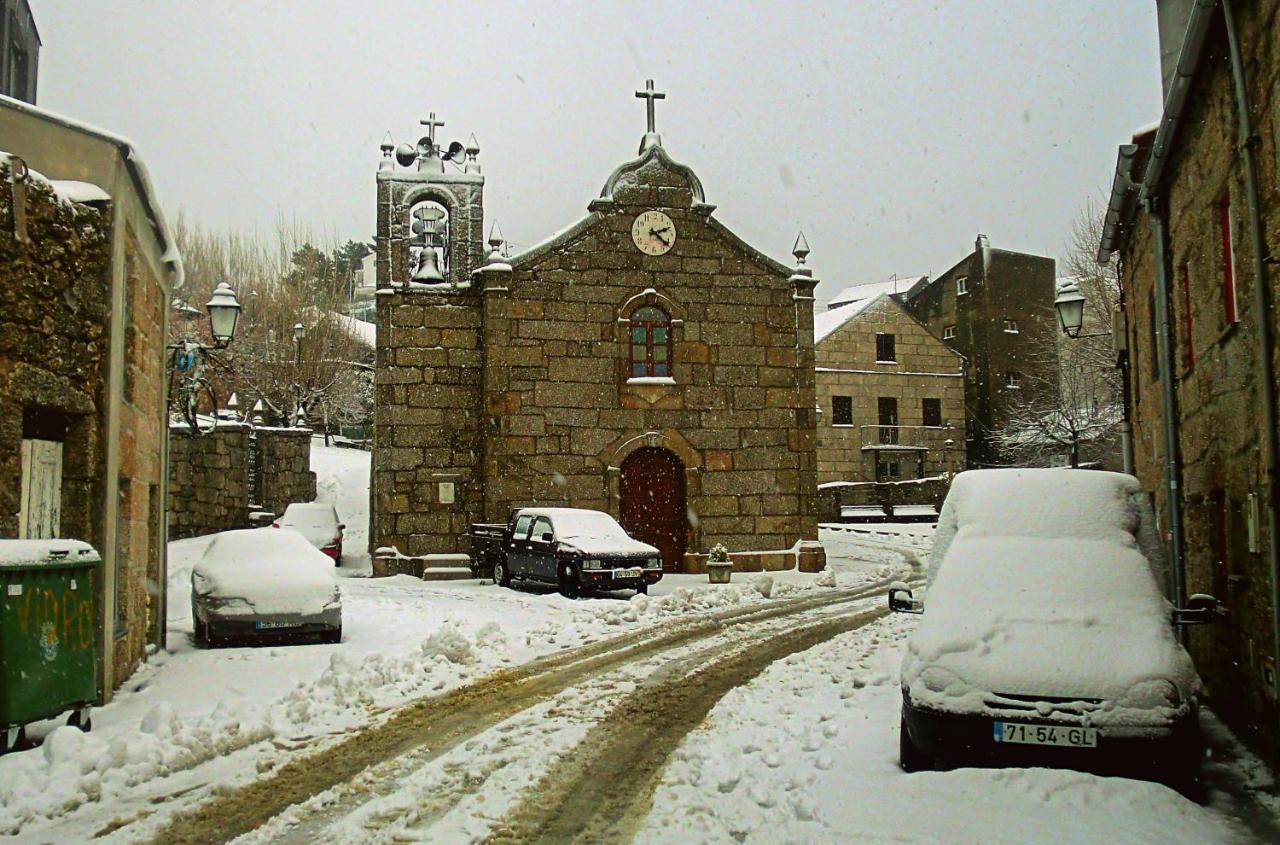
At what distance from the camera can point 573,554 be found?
17.2 meters

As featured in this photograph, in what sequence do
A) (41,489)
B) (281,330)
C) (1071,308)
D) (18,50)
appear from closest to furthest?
1. (41,489)
2. (18,50)
3. (1071,308)
4. (281,330)

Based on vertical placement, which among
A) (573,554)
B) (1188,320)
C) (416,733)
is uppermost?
(1188,320)

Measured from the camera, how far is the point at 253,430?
30.1m

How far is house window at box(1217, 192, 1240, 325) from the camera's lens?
7855mm

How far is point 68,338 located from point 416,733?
405 centimetres

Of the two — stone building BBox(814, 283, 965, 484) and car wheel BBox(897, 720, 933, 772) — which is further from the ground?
stone building BBox(814, 283, 965, 484)

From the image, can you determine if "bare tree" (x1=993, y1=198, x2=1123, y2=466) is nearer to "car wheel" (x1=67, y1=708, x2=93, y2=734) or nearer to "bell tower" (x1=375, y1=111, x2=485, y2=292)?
"bell tower" (x1=375, y1=111, x2=485, y2=292)

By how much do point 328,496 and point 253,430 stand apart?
5.00m

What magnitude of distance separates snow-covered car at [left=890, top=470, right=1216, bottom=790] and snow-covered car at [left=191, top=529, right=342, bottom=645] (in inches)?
299

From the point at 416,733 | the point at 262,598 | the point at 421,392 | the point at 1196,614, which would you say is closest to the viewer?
the point at 1196,614

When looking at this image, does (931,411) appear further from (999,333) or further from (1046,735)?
(1046,735)

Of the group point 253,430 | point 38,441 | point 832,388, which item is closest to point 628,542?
point 38,441

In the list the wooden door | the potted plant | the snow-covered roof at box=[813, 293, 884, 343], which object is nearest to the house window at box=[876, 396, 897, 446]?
the snow-covered roof at box=[813, 293, 884, 343]

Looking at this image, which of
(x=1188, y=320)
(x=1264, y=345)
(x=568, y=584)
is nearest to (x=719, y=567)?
(x=568, y=584)
